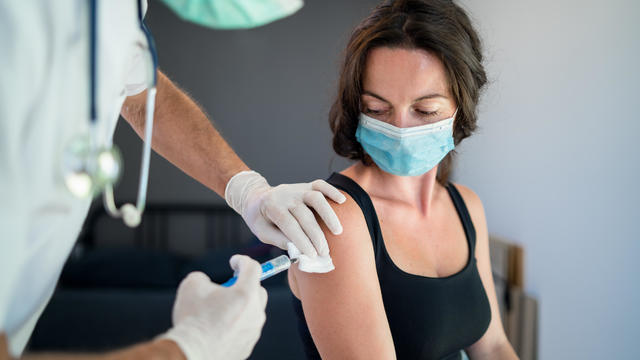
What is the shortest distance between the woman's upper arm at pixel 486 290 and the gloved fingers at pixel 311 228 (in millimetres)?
535

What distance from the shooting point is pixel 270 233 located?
1.00 metres

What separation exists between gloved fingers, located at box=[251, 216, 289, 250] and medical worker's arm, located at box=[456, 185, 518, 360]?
23.0 inches

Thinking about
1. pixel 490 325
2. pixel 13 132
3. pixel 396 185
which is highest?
pixel 13 132

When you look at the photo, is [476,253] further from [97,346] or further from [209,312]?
[97,346]

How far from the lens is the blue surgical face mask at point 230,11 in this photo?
724 millimetres

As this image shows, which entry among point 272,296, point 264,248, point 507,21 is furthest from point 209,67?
point 507,21

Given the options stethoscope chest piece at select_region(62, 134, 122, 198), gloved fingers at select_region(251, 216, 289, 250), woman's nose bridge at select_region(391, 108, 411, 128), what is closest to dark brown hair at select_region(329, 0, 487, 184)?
woman's nose bridge at select_region(391, 108, 411, 128)

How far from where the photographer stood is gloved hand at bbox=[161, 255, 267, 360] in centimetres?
60

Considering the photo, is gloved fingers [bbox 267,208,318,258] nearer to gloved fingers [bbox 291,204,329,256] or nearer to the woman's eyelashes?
gloved fingers [bbox 291,204,329,256]

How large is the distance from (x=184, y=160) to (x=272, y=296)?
5.21 feet

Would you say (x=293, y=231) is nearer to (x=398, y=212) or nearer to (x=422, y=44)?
(x=398, y=212)

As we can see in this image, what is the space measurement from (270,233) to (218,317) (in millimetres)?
372

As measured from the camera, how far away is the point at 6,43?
0.54 meters

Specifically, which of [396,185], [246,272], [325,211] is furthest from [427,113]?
[246,272]
